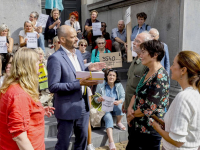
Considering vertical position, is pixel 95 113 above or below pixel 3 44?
below

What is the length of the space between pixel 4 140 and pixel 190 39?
5620 mm

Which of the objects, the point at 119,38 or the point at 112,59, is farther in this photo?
the point at 119,38

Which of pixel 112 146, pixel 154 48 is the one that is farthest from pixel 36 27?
pixel 154 48

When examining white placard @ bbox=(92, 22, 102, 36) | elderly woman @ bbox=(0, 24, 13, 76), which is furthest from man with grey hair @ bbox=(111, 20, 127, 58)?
elderly woman @ bbox=(0, 24, 13, 76)

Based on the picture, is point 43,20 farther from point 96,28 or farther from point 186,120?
point 186,120

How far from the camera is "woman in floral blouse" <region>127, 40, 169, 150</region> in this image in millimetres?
2531

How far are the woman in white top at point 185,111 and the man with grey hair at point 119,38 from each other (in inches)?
216

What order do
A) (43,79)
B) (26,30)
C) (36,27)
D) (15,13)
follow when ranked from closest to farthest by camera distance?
(43,79) → (26,30) → (36,27) → (15,13)

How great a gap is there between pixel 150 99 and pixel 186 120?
73cm

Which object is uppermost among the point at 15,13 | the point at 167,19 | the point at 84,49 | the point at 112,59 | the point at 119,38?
the point at 15,13

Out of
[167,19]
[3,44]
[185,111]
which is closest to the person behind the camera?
[185,111]

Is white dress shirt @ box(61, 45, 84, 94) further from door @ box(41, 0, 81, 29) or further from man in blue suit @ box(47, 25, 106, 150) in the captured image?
door @ box(41, 0, 81, 29)

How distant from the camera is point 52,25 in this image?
23.9ft

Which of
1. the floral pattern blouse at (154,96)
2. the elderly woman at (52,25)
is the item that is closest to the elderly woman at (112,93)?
the floral pattern blouse at (154,96)
